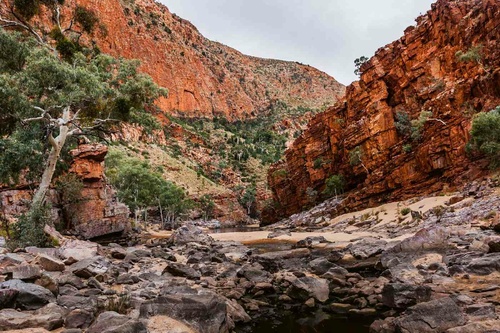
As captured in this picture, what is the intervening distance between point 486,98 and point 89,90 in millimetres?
37034

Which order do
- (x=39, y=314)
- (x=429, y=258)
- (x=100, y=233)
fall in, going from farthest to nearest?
(x=100, y=233) → (x=429, y=258) → (x=39, y=314)

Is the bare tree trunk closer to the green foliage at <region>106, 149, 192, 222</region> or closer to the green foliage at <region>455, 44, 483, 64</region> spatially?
the green foliage at <region>106, 149, 192, 222</region>

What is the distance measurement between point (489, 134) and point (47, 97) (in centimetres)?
3338

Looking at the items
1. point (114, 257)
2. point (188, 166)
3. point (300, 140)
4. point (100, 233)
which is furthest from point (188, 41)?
point (114, 257)

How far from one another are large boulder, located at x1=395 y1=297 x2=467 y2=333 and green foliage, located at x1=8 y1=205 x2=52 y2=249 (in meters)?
15.1

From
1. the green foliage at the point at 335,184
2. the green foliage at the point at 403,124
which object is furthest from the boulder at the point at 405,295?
the green foliage at the point at 335,184

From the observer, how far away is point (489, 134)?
28203mm

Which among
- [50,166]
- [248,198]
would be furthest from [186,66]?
[50,166]

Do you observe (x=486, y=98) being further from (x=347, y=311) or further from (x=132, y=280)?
(x=132, y=280)

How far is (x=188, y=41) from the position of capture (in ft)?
531

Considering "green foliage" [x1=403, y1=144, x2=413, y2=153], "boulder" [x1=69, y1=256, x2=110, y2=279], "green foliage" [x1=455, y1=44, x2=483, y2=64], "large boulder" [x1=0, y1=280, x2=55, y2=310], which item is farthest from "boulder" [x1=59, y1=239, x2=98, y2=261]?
A: "green foliage" [x1=455, y1=44, x2=483, y2=64]

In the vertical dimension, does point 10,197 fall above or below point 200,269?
above

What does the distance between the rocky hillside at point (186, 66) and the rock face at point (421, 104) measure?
8699 cm

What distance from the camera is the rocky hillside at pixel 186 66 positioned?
126 meters
